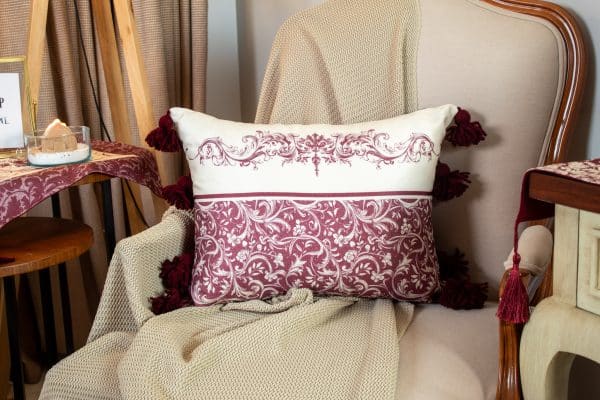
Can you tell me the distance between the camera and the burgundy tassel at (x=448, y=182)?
126cm

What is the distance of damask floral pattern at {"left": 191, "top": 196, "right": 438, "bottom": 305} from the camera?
46.8 inches

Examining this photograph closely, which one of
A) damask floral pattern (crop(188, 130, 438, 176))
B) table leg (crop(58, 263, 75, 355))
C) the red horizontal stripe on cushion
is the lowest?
table leg (crop(58, 263, 75, 355))

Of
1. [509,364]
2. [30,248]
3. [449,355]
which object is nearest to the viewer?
[509,364]

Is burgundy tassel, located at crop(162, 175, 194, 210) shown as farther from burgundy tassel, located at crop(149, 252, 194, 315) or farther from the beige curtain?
the beige curtain

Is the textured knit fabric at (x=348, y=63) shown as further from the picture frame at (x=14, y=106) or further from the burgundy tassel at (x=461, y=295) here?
A: the picture frame at (x=14, y=106)

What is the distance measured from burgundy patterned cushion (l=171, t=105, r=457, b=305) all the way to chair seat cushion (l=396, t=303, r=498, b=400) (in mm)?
73

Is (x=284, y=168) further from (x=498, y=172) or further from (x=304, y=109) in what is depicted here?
(x=498, y=172)

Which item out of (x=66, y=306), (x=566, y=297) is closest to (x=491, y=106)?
(x=566, y=297)

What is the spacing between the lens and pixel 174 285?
1248 millimetres

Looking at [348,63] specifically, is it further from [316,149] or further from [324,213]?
[324,213]

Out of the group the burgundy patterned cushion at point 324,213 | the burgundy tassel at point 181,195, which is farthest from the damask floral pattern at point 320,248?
the burgundy tassel at point 181,195

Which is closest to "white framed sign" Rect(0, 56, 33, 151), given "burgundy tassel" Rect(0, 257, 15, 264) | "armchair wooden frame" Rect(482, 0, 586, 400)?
"burgundy tassel" Rect(0, 257, 15, 264)

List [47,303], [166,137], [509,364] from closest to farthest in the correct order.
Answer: [509,364], [166,137], [47,303]

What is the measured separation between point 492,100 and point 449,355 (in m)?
0.48
